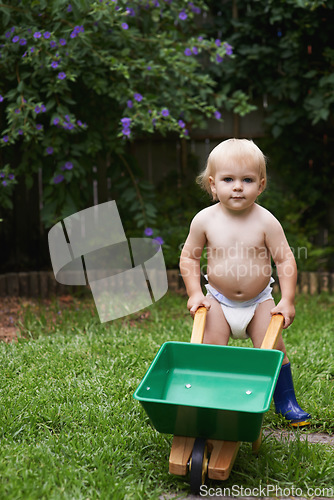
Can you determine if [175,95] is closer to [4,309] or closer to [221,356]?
[4,309]

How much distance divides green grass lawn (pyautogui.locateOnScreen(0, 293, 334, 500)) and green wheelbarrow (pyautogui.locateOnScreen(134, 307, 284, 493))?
A: 116mm

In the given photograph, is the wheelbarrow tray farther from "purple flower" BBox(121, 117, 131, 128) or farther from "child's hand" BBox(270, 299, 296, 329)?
"purple flower" BBox(121, 117, 131, 128)

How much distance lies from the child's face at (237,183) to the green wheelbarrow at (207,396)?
435mm

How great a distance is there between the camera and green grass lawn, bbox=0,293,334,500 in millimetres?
1869

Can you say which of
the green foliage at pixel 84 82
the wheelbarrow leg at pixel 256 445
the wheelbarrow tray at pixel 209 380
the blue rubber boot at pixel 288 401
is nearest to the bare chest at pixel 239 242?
the wheelbarrow tray at pixel 209 380

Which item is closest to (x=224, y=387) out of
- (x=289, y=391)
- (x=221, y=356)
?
(x=221, y=356)

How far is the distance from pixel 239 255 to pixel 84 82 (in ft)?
7.48

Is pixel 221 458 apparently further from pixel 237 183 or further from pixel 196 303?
pixel 237 183

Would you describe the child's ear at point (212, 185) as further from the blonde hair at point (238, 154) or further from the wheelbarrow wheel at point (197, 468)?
the wheelbarrow wheel at point (197, 468)

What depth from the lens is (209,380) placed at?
2080 mm

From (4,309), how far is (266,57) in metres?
3.09

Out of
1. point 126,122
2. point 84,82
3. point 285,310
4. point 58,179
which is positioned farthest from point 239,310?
point 84,82

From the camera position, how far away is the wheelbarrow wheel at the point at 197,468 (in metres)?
1.83

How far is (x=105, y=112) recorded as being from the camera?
437cm
